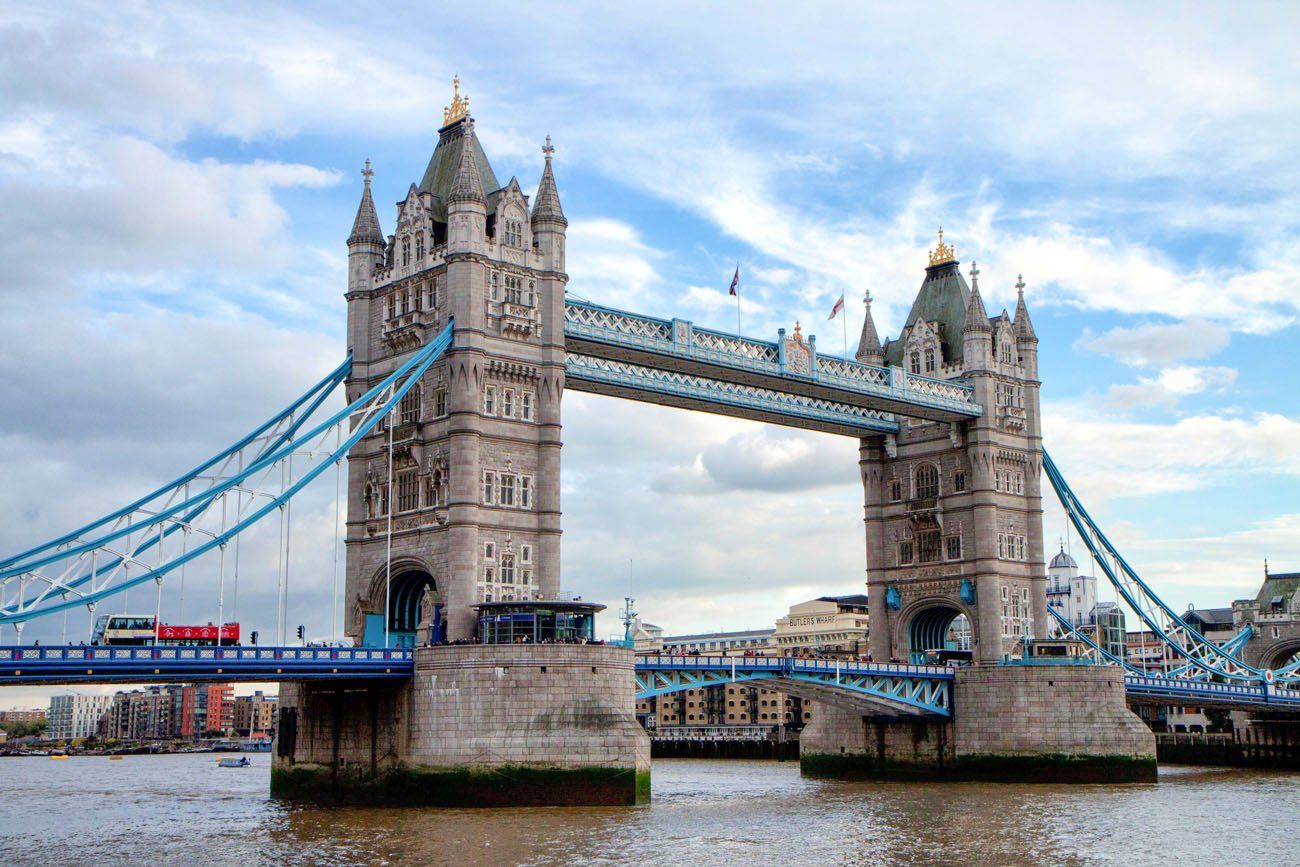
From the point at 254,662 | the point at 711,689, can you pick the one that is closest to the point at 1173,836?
the point at 254,662

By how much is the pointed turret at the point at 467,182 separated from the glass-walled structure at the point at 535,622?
16.6 metres

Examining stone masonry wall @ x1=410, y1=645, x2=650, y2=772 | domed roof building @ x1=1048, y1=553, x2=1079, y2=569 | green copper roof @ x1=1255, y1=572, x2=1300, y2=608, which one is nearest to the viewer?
stone masonry wall @ x1=410, y1=645, x2=650, y2=772

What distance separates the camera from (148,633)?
54.5 m

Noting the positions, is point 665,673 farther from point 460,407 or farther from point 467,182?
point 467,182

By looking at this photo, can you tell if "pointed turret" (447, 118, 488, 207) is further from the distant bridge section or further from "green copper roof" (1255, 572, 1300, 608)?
"green copper roof" (1255, 572, 1300, 608)

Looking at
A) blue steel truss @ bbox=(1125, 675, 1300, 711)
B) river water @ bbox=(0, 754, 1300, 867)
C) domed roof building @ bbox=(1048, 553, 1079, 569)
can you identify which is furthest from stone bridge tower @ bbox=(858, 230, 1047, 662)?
domed roof building @ bbox=(1048, 553, 1079, 569)

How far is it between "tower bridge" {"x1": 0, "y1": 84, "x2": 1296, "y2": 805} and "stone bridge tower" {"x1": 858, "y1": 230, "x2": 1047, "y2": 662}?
0.15 metres

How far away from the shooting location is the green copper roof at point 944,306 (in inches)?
3428

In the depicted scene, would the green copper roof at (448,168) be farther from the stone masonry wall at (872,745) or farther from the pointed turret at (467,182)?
the stone masonry wall at (872,745)

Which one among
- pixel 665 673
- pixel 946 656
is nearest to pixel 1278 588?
pixel 946 656

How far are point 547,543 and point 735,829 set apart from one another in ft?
56.0

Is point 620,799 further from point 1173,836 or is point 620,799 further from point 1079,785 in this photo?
point 1079,785

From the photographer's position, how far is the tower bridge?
54500 millimetres

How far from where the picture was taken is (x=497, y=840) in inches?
1725
